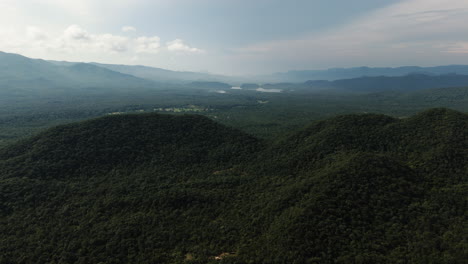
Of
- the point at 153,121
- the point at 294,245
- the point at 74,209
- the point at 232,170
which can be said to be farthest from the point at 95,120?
the point at 294,245

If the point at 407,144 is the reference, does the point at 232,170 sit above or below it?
below

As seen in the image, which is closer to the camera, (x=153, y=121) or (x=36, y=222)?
(x=36, y=222)

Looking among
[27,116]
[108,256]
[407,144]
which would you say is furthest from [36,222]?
[27,116]

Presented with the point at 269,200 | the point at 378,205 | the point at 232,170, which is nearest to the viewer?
the point at 378,205

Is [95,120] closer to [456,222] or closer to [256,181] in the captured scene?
[256,181]

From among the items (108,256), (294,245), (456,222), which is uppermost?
(456,222)

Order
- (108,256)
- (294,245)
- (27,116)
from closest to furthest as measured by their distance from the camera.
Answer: (294,245), (108,256), (27,116)

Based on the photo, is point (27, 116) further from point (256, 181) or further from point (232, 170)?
point (256, 181)
